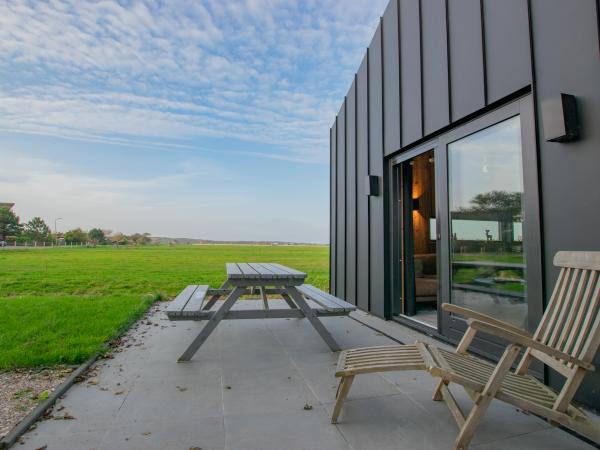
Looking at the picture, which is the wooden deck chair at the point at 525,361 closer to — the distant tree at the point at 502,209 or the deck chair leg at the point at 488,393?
the deck chair leg at the point at 488,393

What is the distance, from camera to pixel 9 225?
5775 centimetres

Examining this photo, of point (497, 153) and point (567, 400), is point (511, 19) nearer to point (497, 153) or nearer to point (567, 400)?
point (497, 153)

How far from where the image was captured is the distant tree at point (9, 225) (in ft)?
183

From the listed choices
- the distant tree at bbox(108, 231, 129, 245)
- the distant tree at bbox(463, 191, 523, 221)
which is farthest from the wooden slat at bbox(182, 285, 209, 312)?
the distant tree at bbox(108, 231, 129, 245)

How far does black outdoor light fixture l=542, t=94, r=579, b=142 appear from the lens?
221cm

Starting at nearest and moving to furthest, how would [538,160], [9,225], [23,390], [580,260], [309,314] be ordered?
[580,260], [23,390], [538,160], [309,314], [9,225]

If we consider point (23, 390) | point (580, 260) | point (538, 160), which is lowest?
point (23, 390)

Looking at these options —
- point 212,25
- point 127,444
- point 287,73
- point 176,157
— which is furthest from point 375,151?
point 176,157

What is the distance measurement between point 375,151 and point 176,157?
23.4 m

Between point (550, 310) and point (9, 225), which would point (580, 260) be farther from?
point (9, 225)

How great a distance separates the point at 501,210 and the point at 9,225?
7523 centimetres

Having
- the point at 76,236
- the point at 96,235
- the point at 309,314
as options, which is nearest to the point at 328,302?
the point at 309,314

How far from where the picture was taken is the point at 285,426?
184 cm

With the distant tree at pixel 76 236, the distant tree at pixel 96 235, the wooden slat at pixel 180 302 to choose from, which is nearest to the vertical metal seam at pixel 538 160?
the wooden slat at pixel 180 302
